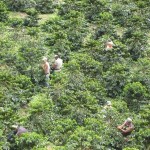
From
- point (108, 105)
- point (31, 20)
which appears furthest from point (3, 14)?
point (108, 105)

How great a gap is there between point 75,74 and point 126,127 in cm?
447

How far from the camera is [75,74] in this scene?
2056 cm

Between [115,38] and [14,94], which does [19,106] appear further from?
[115,38]

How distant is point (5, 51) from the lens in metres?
21.8

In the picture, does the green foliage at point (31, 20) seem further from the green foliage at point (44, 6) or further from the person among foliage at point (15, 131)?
the person among foliage at point (15, 131)

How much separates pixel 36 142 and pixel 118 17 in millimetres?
15960

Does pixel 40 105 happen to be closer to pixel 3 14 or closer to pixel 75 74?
pixel 75 74

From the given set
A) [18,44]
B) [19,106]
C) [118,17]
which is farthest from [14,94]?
[118,17]

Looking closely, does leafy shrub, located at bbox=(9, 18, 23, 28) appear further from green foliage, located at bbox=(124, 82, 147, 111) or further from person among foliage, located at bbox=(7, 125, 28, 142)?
person among foliage, located at bbox=(7, 125, 28, 142)

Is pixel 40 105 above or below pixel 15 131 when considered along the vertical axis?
above

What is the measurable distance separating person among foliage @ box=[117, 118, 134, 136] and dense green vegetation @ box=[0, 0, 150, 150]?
0.64 feet

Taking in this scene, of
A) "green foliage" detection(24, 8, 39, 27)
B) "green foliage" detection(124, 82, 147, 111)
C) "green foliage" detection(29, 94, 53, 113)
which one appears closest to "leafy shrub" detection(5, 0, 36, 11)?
"green foliage" detection(24, 8, 39, 27)

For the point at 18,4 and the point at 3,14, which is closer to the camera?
the point at 3,14

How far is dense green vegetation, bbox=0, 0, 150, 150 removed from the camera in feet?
54.3
